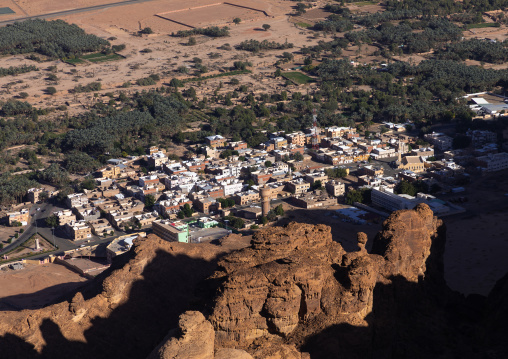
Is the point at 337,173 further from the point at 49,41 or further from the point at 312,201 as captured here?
the point at 49,41

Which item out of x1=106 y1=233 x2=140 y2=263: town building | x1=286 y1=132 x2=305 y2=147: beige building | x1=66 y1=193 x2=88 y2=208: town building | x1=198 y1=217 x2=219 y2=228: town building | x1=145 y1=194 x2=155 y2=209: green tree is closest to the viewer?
x1=106 y1=233 x2=140 y2=263: town building

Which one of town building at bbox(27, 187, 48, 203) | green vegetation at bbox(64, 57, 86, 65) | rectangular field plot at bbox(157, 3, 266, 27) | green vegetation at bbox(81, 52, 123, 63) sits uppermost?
town building at bbox(27, 187, 48, 203)

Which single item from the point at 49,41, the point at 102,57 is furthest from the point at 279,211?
the point at 49,41

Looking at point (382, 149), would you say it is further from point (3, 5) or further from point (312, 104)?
point (3, 5)

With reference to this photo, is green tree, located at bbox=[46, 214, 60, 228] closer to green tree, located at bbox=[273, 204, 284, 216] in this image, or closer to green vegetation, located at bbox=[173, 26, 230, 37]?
green tree, located at bbox=[273, 204, 284, 216]

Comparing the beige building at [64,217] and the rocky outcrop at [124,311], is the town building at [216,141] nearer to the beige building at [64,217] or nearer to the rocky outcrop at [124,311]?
the beige building at [64,217]

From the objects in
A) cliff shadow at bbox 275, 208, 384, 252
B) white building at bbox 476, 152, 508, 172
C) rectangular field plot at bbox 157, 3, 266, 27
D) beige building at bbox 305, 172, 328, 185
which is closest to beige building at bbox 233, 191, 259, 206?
cliff shadow at bbox 275, 208, 384, 252

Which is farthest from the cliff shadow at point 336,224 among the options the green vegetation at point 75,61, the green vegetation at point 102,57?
the green vegetation at point 102,57
